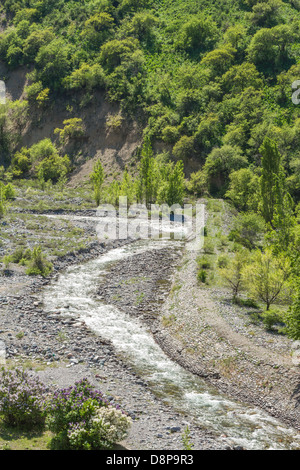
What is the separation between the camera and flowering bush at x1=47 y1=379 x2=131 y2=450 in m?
13.5

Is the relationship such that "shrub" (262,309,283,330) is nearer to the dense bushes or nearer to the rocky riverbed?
the rocky riverbed

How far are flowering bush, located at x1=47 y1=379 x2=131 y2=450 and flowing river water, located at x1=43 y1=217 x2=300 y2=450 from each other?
473 centimetres

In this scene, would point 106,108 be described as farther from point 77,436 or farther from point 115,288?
point 77,436

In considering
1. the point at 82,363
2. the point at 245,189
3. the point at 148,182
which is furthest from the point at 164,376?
the point at 148,182

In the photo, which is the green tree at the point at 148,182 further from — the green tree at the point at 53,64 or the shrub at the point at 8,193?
the green tree at the point at 53,64

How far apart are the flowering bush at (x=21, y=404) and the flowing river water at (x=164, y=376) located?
622 centimetres

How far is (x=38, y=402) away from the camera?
15.0 meters

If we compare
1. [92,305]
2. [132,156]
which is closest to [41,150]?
[132,156]

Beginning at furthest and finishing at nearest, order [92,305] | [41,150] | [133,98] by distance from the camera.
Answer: [133,98], [41,150], [92,305]

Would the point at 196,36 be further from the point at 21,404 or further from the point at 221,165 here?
the point at 21,404

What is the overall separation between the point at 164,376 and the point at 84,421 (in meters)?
8.12

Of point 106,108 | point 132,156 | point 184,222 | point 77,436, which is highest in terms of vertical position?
point 106,108

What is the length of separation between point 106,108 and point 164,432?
90846mm

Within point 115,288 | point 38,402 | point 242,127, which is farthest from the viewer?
point 242,127
